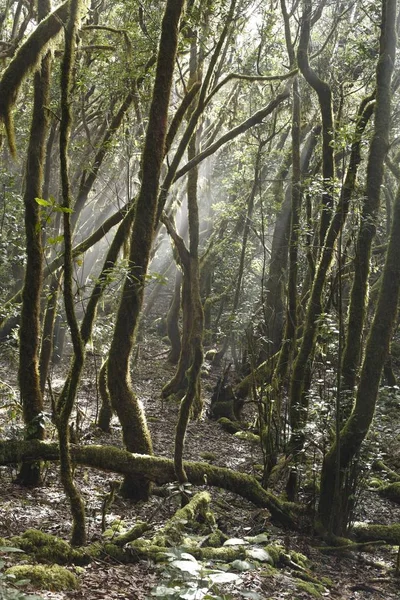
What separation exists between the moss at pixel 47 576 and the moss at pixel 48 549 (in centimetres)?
51

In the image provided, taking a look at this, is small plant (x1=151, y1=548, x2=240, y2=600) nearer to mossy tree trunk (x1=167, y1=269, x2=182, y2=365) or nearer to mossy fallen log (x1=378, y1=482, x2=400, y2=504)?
mossy fallen log (x1=378, y1=482, x2=400, y2=504)

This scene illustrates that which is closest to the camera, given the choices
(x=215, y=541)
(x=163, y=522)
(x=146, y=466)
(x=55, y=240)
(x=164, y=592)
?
(x=164, y=592)

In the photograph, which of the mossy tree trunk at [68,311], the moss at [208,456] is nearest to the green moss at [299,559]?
the mossy tree trunk at [68,311]

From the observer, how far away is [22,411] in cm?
749

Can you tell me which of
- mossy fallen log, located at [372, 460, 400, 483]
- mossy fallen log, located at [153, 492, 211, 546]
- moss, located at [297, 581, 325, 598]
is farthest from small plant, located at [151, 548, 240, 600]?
mossy fallen log, located at [372, 460, 400, 483]

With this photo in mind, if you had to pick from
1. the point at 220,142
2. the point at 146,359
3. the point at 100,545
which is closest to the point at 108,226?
the point at 220,142

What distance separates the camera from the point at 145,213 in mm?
7250

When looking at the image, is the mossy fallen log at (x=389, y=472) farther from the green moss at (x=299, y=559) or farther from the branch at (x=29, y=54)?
the branch at (x=29, y=54)

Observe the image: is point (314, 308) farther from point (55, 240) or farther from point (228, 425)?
point (228, 425)

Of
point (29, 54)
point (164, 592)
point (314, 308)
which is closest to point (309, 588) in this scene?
point (164, 592)

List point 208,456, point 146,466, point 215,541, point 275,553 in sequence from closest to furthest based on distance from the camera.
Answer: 1. point 275,553
2. point 215,541
3. point 146,466
4. point 208,456

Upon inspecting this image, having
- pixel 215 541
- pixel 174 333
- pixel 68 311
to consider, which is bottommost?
pixel 215 541

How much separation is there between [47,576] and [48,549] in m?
0.74

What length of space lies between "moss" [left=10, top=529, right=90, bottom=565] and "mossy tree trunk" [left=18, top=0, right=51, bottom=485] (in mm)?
2274
